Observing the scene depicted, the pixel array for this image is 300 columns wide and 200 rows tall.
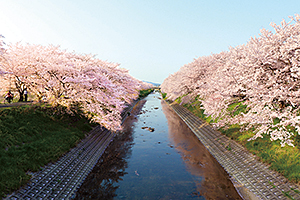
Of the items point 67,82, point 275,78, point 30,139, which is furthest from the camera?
point 67,82

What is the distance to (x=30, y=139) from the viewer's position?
13.2 meters

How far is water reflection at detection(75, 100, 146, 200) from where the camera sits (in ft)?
36.3

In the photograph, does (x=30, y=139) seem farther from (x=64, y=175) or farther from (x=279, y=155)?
(x=279, y=155)

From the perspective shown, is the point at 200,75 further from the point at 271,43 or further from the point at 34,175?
the point at 34,175

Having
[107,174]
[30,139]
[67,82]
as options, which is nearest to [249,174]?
[107,174]

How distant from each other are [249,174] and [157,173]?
6.90 meters

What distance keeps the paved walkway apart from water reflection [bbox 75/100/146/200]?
8801 mm

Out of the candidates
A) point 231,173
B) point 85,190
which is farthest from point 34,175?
point 231,173

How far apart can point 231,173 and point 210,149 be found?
533 centimetres

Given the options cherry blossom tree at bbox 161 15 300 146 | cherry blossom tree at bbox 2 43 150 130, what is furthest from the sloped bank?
cherry blossom tree at bbox 161 15 300 146

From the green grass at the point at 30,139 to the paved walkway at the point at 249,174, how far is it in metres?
13.4

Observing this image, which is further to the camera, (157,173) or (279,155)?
(157,173)

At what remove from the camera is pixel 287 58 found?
10281mm

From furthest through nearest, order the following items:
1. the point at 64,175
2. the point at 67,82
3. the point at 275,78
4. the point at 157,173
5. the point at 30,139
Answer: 1. the point at 67,82
2. the point at 157,173
3. the point at 30,139
4. the point at 64,175
5. the point at 275,78
